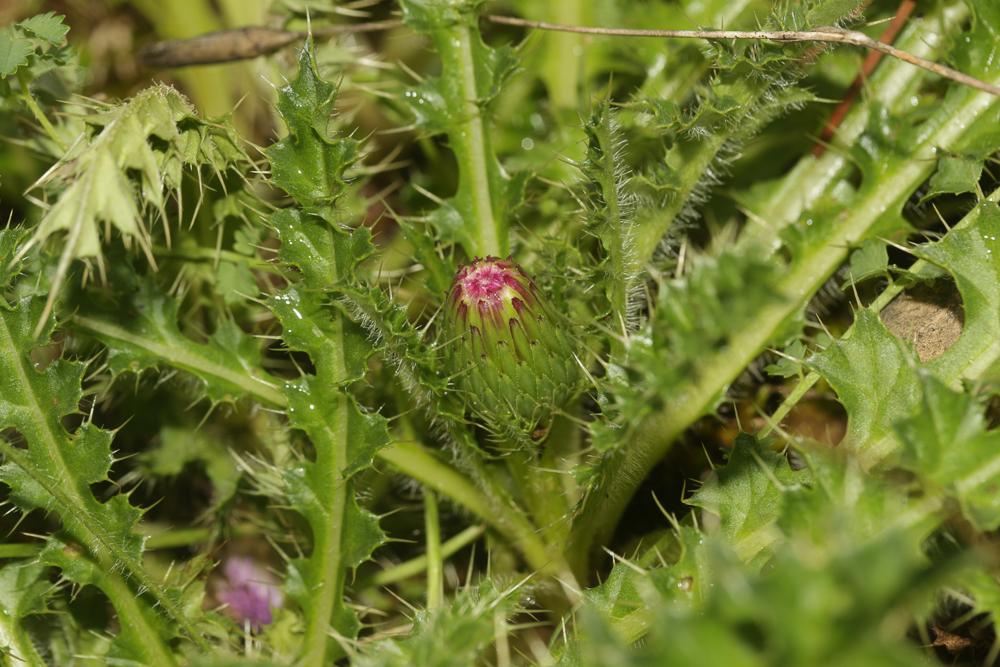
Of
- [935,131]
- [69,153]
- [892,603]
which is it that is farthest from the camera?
[935,131]

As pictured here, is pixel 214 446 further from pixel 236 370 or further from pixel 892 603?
pixel 892 603

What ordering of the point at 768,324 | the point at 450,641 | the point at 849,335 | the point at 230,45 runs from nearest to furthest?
the point at 450,641 < the point at 849,335 < the point at 768,324 < the point at 230,45

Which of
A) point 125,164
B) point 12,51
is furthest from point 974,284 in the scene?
point 12,51

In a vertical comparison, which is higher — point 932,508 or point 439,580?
point 932,508

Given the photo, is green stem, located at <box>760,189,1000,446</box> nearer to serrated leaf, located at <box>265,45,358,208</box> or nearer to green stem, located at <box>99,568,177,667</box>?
serrated leaf, located at <box>265,45,358,208</box>

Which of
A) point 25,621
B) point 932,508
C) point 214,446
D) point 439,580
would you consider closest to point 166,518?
point 214,446

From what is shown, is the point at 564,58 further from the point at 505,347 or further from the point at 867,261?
the point at 505,347
